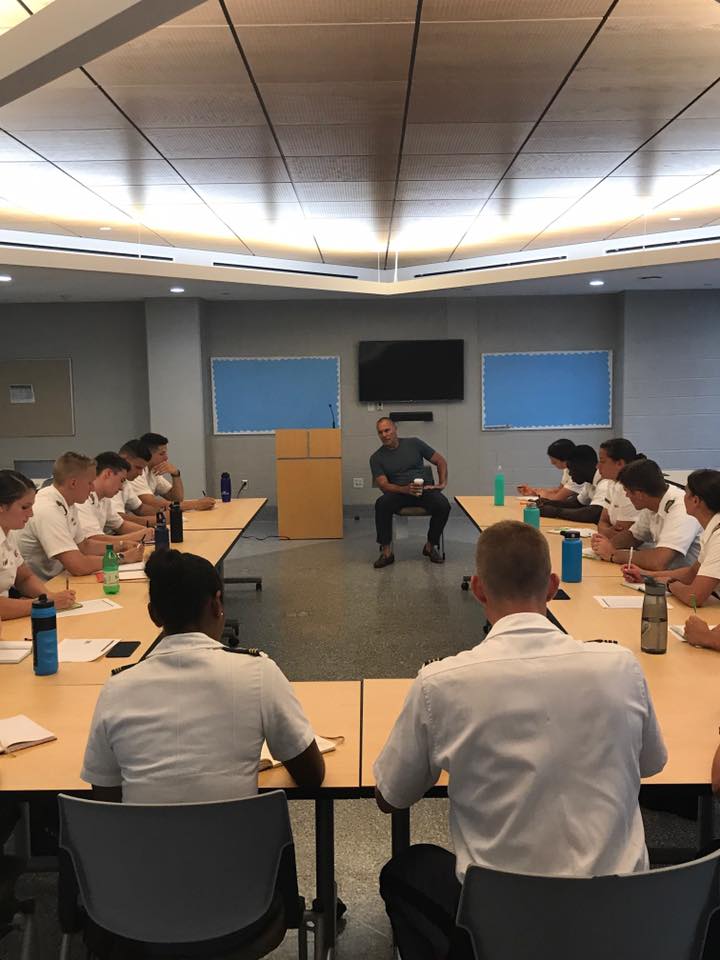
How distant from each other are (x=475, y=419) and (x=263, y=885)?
8.43 metres

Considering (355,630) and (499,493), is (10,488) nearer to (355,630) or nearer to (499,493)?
(355,630)

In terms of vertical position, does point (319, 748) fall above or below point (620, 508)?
below

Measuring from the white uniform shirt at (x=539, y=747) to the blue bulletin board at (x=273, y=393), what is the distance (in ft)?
27.3

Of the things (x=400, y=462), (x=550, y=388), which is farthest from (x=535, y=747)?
(x=550, y=388)

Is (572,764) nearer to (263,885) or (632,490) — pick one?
(263,885)

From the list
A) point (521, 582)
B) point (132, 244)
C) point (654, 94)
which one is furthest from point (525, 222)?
point (521, 582)

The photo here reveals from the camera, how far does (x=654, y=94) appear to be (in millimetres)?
3752

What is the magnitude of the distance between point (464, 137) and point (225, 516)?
2873mm

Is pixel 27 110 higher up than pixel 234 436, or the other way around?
pixel 27 110

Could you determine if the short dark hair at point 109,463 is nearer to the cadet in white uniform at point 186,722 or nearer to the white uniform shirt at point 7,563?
the white uniform shirt at point 7,563

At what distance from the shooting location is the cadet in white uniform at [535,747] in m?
1.43

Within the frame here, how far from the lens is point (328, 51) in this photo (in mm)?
3221

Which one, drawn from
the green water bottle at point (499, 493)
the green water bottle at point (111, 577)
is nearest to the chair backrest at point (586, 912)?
the green water bottle at point (111, 577)

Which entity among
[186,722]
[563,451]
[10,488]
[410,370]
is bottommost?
[186,722]
